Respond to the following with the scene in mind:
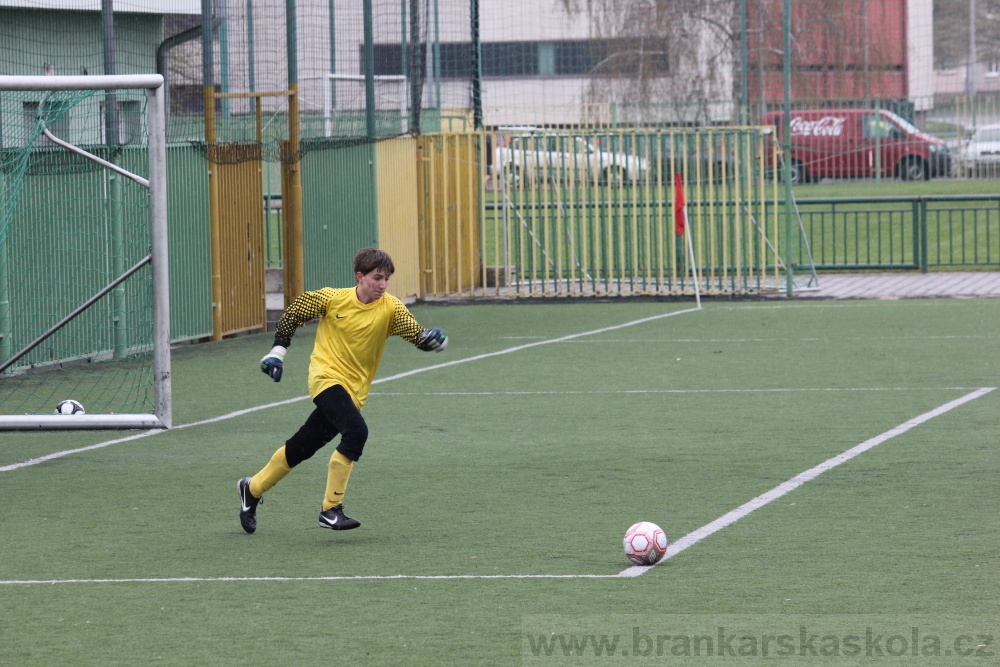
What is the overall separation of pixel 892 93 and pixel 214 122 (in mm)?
12341

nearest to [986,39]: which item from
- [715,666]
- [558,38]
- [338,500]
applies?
[558,38]

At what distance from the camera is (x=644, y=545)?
24.0 feet

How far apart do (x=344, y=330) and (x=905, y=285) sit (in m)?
16.5

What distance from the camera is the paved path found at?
22.2m

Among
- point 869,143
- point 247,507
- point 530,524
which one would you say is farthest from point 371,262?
point 869,143

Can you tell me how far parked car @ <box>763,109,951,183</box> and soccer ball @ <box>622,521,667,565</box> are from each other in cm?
1913

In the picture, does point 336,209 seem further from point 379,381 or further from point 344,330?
point 344,330

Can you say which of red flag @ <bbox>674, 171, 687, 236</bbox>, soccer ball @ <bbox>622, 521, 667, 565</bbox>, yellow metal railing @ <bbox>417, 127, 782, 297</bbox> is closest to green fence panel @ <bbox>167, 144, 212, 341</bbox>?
yellow metal railing @ <bbox>417, 127, 782, 297</bbox>

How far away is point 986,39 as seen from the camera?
91.9 feet

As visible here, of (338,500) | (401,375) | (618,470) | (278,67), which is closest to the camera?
(338,500)

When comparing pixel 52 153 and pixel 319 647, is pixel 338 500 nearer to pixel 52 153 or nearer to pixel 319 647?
pixel 319 647

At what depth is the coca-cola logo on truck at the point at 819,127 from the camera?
2612 centimetres

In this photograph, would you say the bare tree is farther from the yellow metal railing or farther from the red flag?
the red flag

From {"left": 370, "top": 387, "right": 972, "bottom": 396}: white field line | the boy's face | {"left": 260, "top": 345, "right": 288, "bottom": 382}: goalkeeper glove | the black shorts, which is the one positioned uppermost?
the boy's face
